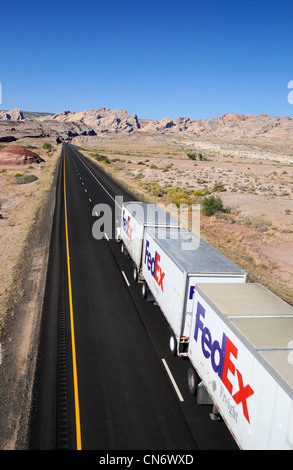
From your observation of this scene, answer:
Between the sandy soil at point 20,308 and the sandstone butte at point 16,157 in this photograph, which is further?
the sandstone butte at point 16,157

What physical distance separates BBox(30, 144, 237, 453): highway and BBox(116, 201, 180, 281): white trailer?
5.93 ft

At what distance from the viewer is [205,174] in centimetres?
6756

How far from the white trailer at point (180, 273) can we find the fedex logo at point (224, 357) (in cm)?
117

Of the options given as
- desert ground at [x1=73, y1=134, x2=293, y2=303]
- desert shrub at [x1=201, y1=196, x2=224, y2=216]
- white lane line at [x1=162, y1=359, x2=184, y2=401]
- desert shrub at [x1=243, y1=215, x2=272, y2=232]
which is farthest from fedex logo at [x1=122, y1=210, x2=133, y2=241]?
desert shrub at [x1=201, y1=196, x2=224, y2=216]

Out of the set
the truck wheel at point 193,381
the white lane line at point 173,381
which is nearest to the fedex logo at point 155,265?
the white lane line at point 173,381

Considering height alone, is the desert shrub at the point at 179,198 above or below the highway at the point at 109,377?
above

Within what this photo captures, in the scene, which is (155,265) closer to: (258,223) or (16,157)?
(258,223)

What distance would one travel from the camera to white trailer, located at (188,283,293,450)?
19.5 ft

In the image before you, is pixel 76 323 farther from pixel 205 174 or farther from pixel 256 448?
pixel 205 174

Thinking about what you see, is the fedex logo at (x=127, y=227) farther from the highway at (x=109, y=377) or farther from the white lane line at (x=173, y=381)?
the white lane line at (x=173, y=381)

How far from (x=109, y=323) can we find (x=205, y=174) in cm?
5753

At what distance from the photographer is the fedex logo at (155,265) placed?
1346 cm

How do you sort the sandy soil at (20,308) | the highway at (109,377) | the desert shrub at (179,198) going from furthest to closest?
the desert shrub at (179,198)
the sandy soil at (20,308)
the highway at (109,377)

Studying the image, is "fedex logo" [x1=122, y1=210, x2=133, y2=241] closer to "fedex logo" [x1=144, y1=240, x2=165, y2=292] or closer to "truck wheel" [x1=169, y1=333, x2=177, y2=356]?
"fedex logo" [x1=144, y1=240, x2=165, y2=292]
